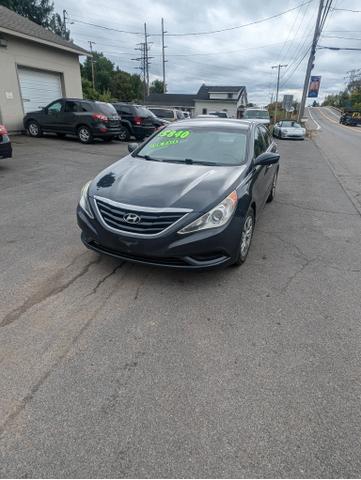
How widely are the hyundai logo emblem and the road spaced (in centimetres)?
68

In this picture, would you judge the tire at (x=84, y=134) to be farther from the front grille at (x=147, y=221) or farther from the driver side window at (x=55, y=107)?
the front grille at (x=147, y=221)

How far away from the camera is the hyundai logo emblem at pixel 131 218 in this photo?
3.02m

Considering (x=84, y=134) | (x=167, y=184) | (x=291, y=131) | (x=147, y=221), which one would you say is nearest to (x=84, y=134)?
(x=84, y=134)

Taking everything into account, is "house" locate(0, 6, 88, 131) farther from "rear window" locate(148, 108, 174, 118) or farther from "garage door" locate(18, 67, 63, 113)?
"rear window" locate(148, 108, 174, 118)

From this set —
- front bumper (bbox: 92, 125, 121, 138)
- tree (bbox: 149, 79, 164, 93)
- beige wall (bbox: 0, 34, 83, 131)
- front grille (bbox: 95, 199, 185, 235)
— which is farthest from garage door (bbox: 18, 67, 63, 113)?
tree (bbox: 149, 79, 164, 93)

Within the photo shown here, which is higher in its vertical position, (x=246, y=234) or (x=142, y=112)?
(x=142, y=112)

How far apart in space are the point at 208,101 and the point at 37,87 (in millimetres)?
44788

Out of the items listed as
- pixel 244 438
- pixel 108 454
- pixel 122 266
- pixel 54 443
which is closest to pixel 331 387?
pixel 244 438

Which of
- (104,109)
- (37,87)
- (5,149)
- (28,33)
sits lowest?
(5,149)

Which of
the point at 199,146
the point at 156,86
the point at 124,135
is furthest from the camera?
the point at 156,86

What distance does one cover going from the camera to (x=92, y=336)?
2568 mm

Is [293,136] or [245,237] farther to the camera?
[293,136]

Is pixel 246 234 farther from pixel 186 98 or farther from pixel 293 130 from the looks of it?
pixel 186 98

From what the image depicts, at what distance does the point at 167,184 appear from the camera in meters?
3.39
